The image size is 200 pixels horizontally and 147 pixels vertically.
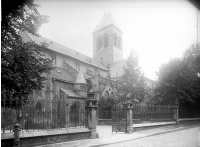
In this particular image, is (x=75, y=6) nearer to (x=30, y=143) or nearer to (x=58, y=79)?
(x=30, y=143)

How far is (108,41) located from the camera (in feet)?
160

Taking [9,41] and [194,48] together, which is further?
[194,48]

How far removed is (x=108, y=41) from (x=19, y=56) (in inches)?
1508

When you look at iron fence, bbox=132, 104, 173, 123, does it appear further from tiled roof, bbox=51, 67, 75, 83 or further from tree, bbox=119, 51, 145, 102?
tiled roof, bbox=51, 67, 75, 83

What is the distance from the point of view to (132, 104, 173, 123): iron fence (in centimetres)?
1649

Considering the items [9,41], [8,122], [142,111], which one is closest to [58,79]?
[142,111]

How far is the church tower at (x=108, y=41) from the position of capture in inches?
1903

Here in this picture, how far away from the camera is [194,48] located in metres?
32.7

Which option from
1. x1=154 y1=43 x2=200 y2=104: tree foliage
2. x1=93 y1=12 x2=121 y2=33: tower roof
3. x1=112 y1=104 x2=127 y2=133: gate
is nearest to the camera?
x1=112 y1=104 x2=127 y2=133: gate

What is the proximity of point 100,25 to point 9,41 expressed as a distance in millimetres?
40461

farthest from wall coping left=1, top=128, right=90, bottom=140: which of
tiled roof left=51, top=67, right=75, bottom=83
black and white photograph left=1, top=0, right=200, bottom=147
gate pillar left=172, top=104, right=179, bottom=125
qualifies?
tiled roof left=51, top=67, right=75, bottom=83

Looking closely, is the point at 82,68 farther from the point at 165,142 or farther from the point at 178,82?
the point at 165,142

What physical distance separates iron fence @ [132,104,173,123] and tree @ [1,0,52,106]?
7874 mm

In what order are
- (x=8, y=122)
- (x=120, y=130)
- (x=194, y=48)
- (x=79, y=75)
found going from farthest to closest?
(x=194, y=48) → (x=79, y=75) → (x=120, y=130) → (x=8, y=122)
